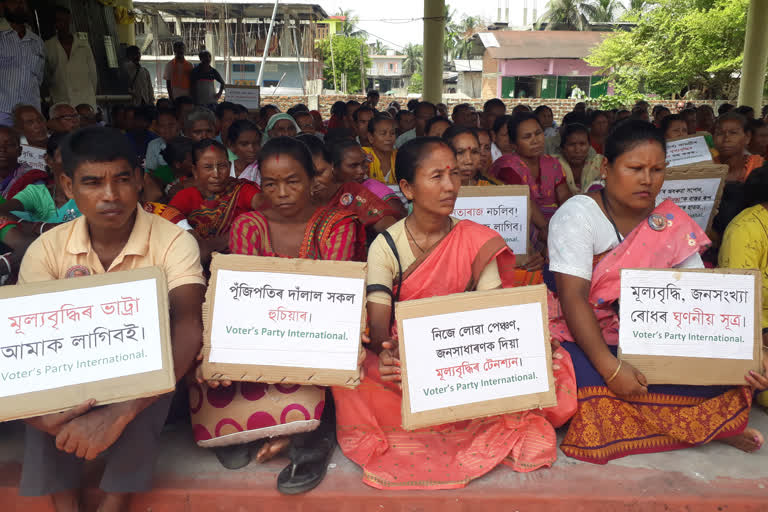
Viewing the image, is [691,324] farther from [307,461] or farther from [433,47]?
[433,47]

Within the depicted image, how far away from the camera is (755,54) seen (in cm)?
1327

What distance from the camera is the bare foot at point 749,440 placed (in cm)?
235

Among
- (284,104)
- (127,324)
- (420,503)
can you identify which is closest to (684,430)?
(420,503)

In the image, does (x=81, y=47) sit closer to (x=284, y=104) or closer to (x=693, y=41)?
(x=284, y=104)

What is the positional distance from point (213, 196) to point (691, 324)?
2777 mm

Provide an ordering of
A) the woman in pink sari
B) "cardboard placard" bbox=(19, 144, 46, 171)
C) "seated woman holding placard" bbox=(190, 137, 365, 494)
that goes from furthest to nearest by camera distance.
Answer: the woman in pink sari < "cardboard placard" bbox=(19, 144, 46, 171) < "seated woman holding placard" bbox=(190, 137, 365, 494)

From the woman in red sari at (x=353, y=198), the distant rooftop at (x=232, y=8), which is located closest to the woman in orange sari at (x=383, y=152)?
the woman in red sari at (x=353, y=198)

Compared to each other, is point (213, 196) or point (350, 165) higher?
point (350, 165)

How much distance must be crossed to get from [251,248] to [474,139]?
1.82 m

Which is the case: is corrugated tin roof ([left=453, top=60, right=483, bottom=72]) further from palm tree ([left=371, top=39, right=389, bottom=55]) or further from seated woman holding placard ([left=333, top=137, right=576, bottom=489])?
seated woman holding placard ([left=333, top=137, right=576, bottom=489])

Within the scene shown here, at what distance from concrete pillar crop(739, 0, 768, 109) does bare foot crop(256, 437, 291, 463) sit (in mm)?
14880

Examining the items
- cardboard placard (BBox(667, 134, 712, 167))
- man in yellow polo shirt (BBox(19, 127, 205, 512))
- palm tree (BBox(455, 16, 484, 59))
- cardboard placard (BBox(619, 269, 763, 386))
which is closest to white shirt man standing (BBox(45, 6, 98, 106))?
man in yellow polo shirt (BBox(19, 127, 205, 512))

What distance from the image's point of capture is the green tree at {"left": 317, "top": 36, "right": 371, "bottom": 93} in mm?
41750

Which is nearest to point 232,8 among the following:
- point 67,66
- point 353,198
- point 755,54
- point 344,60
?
point 344,60
